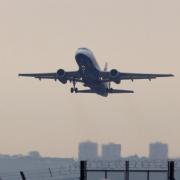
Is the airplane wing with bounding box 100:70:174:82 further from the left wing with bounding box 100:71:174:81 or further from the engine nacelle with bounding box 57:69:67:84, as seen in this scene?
the engine nacelle with bounding box 57:69:67:84

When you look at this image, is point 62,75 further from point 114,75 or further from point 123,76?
point 123,76

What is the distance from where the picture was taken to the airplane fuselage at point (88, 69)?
107438 millimetres

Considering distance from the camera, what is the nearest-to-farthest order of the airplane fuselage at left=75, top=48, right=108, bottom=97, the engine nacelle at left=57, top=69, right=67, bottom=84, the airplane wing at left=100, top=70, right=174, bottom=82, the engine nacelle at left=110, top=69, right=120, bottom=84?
the airplane fuselage at left=75, top=48, right=108, bottom=97, the engine nacelle at left=57, top=69, right=67, bottom=84, the engine nacelle at left=110, top=69, right=120, bottom=84, the airplane wing at left=100, top=70, right=174, bottom=82

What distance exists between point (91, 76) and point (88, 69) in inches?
50.3

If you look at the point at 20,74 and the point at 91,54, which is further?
the point at 20,74

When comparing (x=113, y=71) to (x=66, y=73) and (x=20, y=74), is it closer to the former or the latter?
(x=66, y=73)

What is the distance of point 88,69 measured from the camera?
10794 cm

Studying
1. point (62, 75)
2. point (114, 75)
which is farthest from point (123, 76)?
point (62, 75)

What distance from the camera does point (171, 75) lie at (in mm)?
111875

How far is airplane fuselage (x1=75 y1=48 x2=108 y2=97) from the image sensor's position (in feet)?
352

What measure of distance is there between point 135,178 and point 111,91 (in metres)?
61.0

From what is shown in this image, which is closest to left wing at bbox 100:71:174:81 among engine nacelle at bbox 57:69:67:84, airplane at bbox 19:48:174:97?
airplane at bbox 19:48:174:97

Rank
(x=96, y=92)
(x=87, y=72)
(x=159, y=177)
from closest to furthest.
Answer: (x=87, y=72)
(x=96, y=92)
(x=159, y=177)

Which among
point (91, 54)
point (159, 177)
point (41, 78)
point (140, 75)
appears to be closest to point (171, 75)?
point (140, 75)
